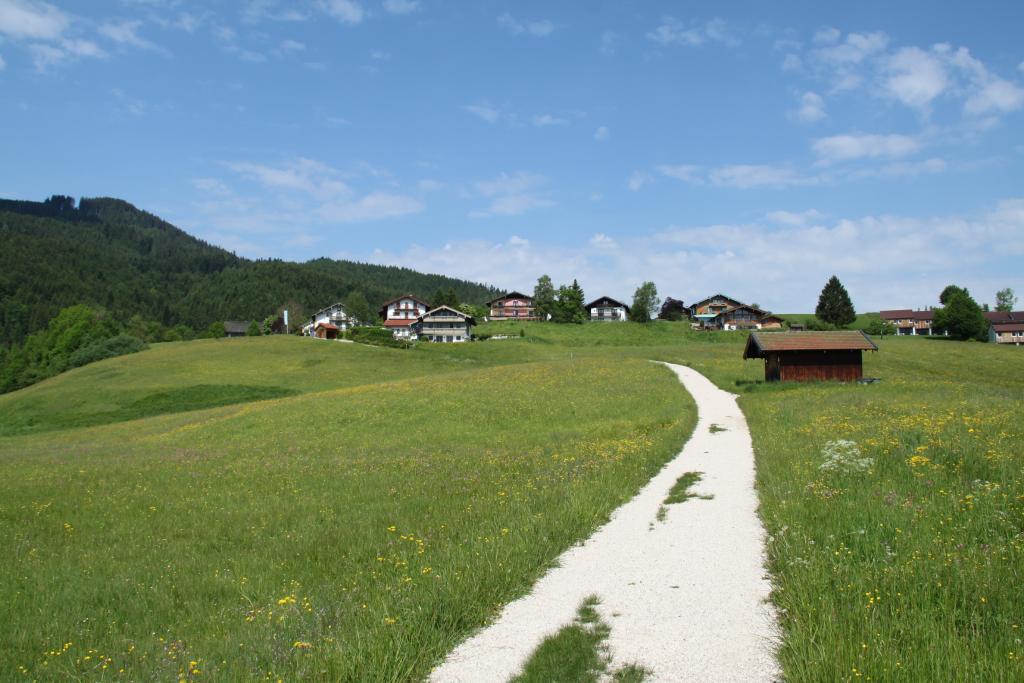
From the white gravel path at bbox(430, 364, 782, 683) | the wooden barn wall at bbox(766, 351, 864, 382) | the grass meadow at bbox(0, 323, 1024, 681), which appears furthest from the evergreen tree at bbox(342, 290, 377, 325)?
the white gravel path at bbox(430, 364, 782, 683)

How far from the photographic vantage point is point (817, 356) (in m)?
47.5

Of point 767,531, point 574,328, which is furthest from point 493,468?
point 574,328

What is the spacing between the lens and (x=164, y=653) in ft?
26.2

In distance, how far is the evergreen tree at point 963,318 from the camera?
11488 cm

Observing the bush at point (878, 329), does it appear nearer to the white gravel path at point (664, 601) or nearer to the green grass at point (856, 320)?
the green grass at point (856, 320)

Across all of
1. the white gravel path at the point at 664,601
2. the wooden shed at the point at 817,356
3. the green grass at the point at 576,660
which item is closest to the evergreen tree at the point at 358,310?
the wooden shed at the point at 817,356

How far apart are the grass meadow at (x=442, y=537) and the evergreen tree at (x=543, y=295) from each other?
12768cm

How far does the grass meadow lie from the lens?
22.9 ft

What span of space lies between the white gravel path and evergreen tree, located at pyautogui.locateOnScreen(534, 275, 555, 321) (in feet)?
484

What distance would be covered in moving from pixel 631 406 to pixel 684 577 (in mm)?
26766

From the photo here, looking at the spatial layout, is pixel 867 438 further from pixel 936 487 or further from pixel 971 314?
pixel 971 314

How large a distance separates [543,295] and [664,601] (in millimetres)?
155431

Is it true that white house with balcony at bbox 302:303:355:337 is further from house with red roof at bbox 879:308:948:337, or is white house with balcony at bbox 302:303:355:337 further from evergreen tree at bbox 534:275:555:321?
house with red roof at bbox 879:308:948:337

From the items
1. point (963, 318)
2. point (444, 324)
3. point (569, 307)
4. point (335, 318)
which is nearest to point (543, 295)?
point (569, 307)
